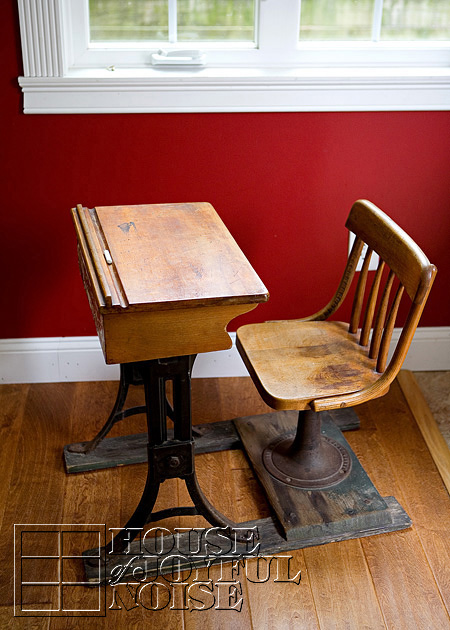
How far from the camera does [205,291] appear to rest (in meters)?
1.75

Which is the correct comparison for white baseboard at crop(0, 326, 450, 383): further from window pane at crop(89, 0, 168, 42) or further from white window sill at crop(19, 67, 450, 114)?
window pane at crop(89, 0, 168, 42)

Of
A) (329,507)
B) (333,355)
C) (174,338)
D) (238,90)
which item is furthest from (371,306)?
(238,90)

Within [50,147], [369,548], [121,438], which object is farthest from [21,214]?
[369,548]

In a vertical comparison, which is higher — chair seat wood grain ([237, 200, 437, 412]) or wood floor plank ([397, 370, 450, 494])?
chair seat wood grain ([237, 200, 437, 412])

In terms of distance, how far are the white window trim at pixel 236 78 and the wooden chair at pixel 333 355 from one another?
513 millimetres

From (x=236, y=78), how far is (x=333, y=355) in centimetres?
103

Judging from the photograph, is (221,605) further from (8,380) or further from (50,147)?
(50,147)

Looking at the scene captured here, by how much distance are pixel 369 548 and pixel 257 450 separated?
518 millimetres

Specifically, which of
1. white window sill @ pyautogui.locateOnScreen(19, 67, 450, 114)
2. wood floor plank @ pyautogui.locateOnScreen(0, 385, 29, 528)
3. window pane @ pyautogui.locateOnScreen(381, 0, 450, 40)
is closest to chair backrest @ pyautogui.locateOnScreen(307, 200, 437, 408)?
white window sill @ pyautogui.locateOnScreen(19, 67, 450, 114)

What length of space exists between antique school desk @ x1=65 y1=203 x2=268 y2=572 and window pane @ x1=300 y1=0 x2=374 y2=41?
33.0 inches

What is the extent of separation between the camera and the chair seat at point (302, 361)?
2043 mm

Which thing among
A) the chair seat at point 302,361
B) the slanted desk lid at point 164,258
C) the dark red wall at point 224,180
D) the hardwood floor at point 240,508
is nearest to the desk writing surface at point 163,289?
the slanted desk lid at point 164,258

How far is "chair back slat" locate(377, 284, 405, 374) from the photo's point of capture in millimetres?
2061

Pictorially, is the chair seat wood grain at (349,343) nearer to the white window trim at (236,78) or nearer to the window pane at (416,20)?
the white window trim at (236,78)
